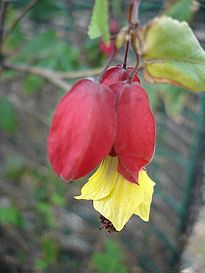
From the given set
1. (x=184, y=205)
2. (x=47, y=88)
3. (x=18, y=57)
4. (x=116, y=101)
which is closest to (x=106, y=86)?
(x=116, y=101)

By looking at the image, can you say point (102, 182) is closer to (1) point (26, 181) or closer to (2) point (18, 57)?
(2) point (18, 57)

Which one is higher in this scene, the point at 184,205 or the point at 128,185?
the point at 128,185

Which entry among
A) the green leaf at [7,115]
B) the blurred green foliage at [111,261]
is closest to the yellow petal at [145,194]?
the blurred green foliage at [111,261]

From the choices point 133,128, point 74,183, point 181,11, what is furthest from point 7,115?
point 133,128

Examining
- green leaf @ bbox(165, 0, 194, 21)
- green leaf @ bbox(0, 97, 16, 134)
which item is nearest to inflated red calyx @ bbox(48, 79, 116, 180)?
green leaf @ bbox(165, 0, 194, 21)

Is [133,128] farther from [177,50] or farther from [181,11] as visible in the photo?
[181,11]

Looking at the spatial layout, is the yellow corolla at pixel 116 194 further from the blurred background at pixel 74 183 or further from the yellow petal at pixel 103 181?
the blurred background at pixel 74 183

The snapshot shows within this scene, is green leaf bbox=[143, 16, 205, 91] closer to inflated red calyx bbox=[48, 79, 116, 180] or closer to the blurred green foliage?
inflated red calyx bbox=[48, 79, 116, 180]
